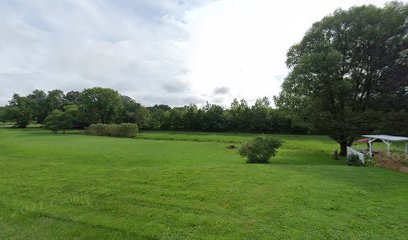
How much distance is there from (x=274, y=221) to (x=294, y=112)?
21629 mm

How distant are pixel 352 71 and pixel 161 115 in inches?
2157

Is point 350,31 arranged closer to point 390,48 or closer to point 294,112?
point 390,48

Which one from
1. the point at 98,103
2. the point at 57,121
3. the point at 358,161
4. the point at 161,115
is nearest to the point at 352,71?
the point at 358,161

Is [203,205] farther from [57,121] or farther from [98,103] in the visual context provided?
[98,103]

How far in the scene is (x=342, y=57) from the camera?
22.5m

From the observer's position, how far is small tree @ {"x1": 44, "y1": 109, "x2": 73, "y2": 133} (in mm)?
61625

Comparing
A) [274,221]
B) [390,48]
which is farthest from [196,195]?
[390,48]

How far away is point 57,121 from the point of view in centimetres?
6228

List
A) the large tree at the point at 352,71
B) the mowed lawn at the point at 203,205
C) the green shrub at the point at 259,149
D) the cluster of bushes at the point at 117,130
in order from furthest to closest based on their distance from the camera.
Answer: the cluster of bushes at the point at 117,130
the large tree at the point at 352,71
the green shrub at the point at 259,149
the mowed lawn at the point at 203,205

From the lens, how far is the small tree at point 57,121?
61625 millimetres

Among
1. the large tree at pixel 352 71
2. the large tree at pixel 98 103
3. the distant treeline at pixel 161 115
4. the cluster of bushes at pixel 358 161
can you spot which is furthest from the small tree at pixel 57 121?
the cluster of bushes at pixel 358 161

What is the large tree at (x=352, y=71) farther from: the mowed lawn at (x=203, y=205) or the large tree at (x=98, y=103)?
the large tree at (x=98, y=103)

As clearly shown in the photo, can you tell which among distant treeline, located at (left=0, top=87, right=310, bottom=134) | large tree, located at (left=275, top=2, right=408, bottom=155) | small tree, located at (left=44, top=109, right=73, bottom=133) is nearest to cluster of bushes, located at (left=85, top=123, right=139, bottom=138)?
small tree, located at (left=44, top=109, right=73, bottom=133)

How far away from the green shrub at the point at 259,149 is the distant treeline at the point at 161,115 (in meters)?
40.4
